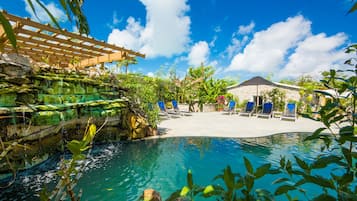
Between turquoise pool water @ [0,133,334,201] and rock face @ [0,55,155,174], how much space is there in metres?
0.66

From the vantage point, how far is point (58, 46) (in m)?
7.40

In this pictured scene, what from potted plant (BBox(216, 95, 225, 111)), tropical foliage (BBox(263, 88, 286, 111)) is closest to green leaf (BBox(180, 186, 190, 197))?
potted plant (BBox(216, 95, 225, 111))

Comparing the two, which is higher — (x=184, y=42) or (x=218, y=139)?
(x=184, y=42)

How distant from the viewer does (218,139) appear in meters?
7.98

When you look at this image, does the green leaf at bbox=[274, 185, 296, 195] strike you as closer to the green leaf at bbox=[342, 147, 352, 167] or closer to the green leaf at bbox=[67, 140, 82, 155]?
the green leaf at bbox=[342, 147, 352, 167]

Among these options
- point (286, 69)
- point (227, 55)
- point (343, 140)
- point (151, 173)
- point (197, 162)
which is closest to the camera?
point (343, 140)

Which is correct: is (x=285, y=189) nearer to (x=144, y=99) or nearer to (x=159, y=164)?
(x=159, y=164)

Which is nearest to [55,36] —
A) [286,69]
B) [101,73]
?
[101,73]

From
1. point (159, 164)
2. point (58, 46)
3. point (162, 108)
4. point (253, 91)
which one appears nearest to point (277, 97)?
point (253, 91)

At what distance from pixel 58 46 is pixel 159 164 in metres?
6.01

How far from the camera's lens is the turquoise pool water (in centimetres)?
394

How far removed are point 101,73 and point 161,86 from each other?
11.8 metres

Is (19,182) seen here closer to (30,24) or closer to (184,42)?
(30,24)

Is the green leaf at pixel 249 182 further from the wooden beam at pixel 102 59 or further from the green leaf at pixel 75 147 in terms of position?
the wooden beam at pixel 102 59
